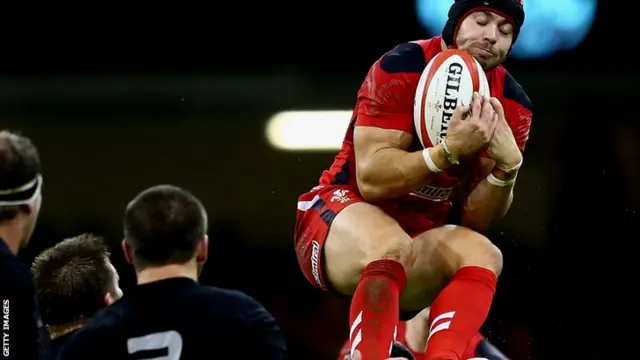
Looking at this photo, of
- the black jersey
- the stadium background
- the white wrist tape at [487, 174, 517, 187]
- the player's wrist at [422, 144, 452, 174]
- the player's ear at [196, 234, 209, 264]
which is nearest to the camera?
the black jersey

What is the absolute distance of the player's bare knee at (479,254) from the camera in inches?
156

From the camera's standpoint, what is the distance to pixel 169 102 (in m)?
9.73

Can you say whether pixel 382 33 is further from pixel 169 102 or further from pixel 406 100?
pixel 406 100

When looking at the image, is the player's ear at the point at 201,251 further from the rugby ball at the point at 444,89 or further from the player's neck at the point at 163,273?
the rugby ball at the point at 444,89

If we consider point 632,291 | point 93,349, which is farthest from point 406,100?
point 632,291

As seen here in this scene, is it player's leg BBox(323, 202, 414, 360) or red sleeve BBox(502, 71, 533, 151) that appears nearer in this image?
player's leg BBox(323, 202, 414, 360)

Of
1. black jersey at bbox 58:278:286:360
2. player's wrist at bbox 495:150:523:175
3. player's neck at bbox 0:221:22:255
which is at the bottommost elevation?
player's wrist at bbox 495:150:523:175

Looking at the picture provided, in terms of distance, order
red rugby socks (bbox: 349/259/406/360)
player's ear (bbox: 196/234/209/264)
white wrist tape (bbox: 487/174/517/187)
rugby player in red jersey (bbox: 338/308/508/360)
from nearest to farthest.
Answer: player's ear (bbox: 196/234/209/264)
red rugby socks (bbox: 349/259/406/360)
white wrist tape (bbox: 487/174/517/187)
rugby player in red jersey (bbox: 338/308/508/360)

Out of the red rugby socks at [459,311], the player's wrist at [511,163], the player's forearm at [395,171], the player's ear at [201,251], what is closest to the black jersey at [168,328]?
the player's ear at [201,251]

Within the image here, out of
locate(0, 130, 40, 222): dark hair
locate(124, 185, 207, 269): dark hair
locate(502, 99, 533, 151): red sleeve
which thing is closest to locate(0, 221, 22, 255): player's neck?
locate(0, 130, 40, 222): dark hair

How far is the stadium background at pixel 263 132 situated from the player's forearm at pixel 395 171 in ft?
14.4

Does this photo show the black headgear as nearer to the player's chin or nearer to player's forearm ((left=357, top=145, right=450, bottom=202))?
the player's chin

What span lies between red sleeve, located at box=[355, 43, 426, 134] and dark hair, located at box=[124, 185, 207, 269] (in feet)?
2.85

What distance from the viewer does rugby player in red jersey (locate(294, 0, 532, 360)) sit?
12.5 feet
